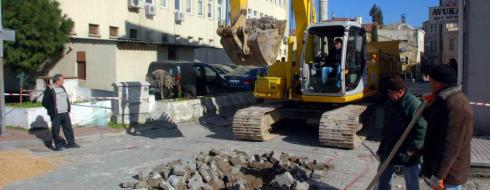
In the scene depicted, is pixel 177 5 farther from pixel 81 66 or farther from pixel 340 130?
pixel 340 130

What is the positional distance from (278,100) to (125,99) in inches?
166

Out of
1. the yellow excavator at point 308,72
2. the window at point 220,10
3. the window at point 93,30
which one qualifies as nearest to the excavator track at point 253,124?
the yellow excavator at point 308,72

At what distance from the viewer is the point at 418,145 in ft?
19.4

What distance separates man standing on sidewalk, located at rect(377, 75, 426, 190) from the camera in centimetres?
594

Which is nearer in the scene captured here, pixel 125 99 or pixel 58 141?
pixel 58 141

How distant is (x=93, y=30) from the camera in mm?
25844

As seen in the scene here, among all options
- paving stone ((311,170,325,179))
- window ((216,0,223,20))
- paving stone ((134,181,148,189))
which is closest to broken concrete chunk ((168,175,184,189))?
paving stone ((134,181,148,189))

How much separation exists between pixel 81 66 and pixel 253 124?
15294 mm

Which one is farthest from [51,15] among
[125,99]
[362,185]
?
[362,185]

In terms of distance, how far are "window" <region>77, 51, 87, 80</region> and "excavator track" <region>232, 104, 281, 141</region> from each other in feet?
47.5

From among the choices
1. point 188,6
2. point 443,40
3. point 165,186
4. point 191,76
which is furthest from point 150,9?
point 443,40

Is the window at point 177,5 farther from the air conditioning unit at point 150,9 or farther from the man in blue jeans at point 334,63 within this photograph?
the man in blue jeans at point 334,63

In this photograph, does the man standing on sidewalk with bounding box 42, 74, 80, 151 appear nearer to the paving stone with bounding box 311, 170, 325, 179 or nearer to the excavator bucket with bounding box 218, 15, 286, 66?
the excavator bucket with bounding box 218, 15, 286, 66

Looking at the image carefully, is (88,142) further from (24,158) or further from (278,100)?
(278,100)
